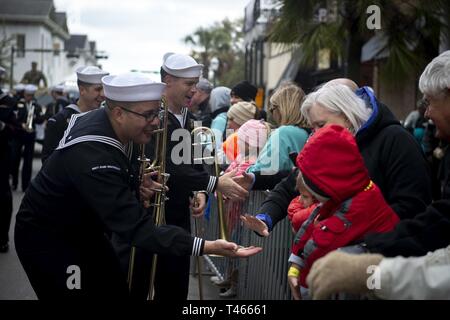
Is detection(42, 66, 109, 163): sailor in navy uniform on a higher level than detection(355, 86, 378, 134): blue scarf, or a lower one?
lower

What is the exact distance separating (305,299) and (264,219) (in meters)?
0.86

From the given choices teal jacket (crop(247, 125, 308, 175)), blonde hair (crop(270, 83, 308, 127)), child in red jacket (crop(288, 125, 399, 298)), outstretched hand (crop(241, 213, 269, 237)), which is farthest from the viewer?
blonde hair (crop(270, 83, 308, 127))

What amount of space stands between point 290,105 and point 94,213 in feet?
8.50

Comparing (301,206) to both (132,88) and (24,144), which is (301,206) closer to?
(132,88)

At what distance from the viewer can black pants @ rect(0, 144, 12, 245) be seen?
9977 millimetres

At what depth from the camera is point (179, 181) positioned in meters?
6.07

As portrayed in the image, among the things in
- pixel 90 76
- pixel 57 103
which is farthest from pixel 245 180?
pixel 57 103

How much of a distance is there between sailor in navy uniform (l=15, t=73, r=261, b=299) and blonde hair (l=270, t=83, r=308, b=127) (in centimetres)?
224

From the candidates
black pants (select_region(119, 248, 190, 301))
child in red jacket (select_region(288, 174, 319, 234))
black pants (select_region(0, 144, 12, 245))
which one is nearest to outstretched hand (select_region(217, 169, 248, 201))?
black pants (select_region(119, 248, 190, 301))

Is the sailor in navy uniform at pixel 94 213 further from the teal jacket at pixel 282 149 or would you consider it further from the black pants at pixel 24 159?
the black pants at pixel 24 159

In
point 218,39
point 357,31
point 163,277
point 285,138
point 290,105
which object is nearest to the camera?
point 163,277

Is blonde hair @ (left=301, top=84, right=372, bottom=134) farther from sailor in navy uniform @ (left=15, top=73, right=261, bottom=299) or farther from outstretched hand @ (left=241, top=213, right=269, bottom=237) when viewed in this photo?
sailor in navy uniform @ (left=15, top=73, right=261, bottom=299)

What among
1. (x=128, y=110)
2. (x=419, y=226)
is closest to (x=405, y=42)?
(x=128, y=110)
